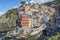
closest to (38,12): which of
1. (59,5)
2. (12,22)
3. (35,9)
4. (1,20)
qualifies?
(35,9)

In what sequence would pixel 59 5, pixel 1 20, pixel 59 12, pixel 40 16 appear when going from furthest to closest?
pixel 1 20 < pixel 40 16 < pixel 59 12 < pixel 59 5

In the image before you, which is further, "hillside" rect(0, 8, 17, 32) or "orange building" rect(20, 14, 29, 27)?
"hillside" rect(0, 8, 17, 32)

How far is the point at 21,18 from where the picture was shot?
52.8 m

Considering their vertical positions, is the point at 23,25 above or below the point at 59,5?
below

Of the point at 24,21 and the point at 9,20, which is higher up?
the point at 24,21

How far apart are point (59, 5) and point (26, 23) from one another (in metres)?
27.1

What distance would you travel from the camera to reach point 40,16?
5844 cm

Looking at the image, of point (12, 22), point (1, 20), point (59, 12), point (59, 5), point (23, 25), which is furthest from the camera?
point (1, 20)

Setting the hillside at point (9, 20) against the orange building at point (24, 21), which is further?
the hillside at point (9, 20)

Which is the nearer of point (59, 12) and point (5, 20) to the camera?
point (59, 12)

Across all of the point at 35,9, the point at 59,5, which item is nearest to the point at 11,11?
the point at 35,9

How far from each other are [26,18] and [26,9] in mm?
6617

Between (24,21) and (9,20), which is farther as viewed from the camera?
(9,20)

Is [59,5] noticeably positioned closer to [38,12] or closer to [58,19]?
[58,19]
